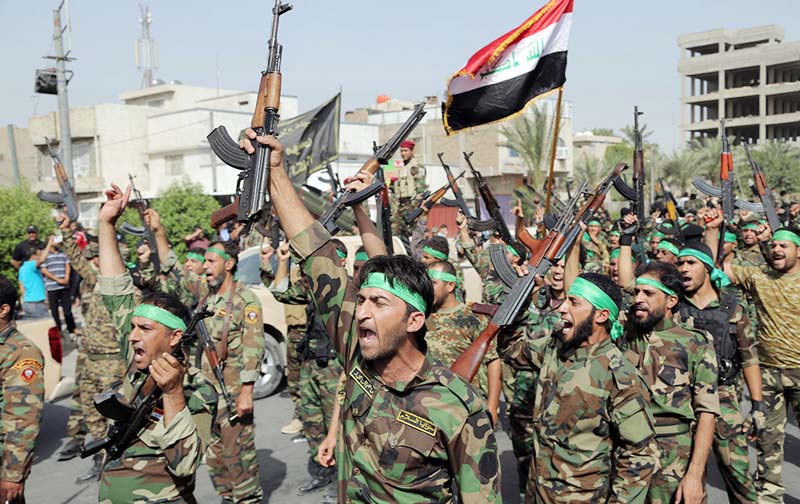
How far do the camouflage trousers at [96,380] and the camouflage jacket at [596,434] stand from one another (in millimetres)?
4625

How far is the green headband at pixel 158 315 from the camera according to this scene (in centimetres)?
356

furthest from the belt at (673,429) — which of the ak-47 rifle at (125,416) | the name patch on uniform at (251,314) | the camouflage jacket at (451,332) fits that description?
the name patch on uniform at (251,314)

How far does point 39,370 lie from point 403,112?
4511 cm

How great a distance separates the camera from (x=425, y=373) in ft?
A: 8.58

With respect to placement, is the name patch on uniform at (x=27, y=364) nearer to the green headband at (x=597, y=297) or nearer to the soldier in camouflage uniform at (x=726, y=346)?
the green headband at (x=597, y=297)

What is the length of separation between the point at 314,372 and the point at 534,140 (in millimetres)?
29999

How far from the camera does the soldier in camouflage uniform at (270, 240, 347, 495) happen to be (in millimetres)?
6180

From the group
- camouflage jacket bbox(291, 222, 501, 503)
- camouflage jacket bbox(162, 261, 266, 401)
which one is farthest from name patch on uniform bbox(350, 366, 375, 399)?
camouflage jacket bbox(162, 261, 266, 401)

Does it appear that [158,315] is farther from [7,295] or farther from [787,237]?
[787,237]

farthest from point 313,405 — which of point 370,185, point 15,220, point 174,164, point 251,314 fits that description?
point 174,164

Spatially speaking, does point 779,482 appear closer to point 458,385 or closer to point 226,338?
point 458,385

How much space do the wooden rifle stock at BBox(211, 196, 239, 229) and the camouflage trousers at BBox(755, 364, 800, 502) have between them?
4.52 m

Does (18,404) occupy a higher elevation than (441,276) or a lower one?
lower

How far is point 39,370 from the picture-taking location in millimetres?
4227
